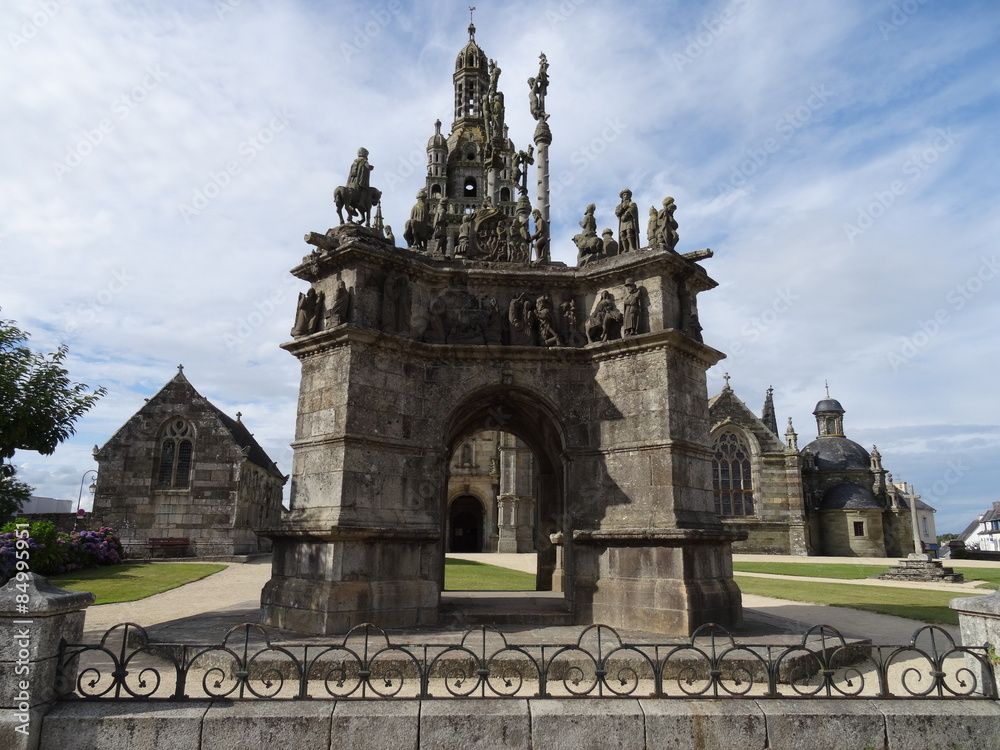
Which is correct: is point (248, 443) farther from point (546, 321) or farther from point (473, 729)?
point (473, 729)

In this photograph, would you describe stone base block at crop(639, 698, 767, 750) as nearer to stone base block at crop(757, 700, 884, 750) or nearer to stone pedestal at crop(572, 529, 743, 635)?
stone base block at crop(757, 700, 884, 750)

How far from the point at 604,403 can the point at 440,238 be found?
15.5ft

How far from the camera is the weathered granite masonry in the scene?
10203 millimetres

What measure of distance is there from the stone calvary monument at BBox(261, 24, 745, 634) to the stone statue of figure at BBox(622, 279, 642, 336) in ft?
0.12

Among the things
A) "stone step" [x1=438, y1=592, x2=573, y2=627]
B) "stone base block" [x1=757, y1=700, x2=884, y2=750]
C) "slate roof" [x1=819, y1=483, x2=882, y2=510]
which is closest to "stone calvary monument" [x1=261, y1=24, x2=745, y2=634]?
"stone step" [x1=438, y1=592, x2=573, y2=627]

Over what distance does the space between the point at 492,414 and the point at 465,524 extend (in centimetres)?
3488

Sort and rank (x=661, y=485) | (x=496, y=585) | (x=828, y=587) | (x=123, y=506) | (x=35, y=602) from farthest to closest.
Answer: (x=123, y=506) < (x=828, y=587) < (x=496, y=585) < (x=661, y=485) < (x=35, y=602)

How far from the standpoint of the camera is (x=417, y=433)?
1137cm

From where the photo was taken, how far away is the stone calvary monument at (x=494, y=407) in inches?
404

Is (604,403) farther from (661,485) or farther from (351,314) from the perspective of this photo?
(351,314)

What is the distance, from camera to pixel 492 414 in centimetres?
1278

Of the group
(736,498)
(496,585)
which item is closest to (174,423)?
(496,585)

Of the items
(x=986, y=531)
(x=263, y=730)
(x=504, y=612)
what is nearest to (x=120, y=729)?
(x=263, y=730)

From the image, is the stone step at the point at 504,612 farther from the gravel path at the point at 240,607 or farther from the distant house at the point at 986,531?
the distant house at the point at 986,531
